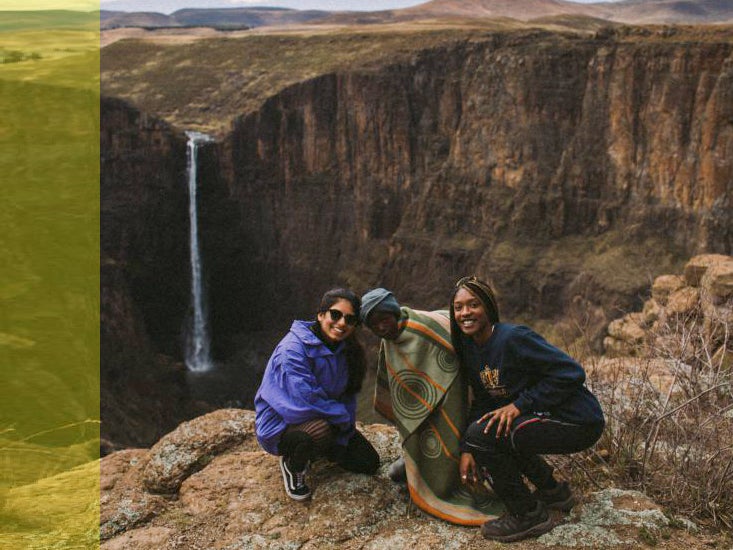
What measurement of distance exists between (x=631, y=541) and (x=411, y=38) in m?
45.1

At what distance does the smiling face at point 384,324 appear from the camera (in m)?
5.30

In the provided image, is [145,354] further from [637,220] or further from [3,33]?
[3,33]

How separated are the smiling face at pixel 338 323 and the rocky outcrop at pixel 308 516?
51.2 inches

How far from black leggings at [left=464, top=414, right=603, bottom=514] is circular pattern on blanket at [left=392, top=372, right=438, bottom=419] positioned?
17.5 inches

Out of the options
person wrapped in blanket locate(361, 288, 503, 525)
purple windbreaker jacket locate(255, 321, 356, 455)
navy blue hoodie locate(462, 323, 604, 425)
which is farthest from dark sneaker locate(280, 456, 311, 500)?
navy blue hoodie locate(462, 323, 604, 425)

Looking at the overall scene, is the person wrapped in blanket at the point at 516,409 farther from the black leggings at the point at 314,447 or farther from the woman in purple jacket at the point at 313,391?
the black leggings at the point at 314,447

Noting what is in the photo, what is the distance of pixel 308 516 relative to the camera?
5574 millimetres

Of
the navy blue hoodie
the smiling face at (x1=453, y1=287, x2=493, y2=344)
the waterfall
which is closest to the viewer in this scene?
the navy blue hoodie

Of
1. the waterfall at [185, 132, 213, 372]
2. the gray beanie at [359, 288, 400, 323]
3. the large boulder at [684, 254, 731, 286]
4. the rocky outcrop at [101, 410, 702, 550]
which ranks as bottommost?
the waterfall at [185, 132, 213, 372]

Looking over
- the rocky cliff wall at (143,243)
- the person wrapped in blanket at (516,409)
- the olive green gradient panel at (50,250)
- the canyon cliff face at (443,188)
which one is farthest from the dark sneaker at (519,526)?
the rocky cliff wall at (143,243)

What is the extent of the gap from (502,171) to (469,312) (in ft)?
111

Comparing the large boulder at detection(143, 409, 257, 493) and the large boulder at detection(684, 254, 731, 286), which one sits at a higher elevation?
the large boulder at detection(143, 409, 257, 493)

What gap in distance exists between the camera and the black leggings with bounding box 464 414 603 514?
498 centimetres

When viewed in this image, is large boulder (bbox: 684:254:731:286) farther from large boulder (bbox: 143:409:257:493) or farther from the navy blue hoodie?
the navy blue hoodie
